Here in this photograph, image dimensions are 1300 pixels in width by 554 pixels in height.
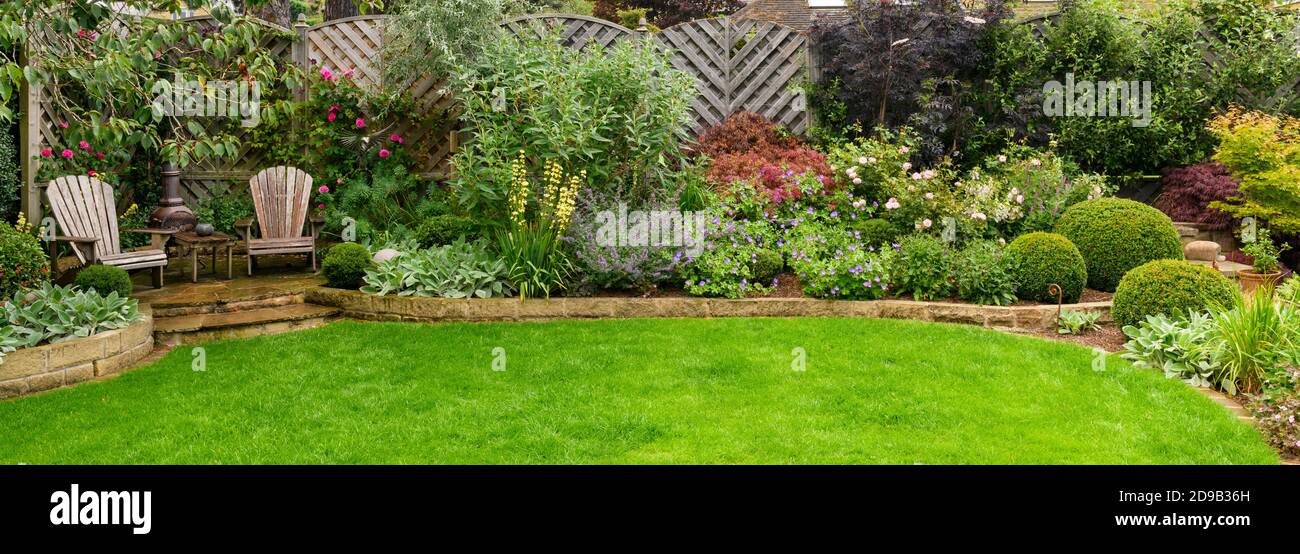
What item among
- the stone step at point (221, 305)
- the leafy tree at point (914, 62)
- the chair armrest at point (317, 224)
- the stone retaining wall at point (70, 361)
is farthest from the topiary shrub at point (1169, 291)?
the chair armrest at point (317, 224)

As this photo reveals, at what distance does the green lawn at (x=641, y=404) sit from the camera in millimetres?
4137

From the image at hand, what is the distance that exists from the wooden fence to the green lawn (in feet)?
12.8

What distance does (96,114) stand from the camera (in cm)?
459

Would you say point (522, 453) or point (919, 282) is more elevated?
point (919, 282)

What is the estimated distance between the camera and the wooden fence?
376 inches

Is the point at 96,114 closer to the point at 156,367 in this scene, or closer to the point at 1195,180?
the point at 156,367

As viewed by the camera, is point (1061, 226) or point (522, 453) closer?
point (522, 453)

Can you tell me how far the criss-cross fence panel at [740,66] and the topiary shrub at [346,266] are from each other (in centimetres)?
383

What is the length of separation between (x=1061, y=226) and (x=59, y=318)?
22.2ft

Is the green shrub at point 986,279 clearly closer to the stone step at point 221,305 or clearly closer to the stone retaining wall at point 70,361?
the stone step at point 221,305
